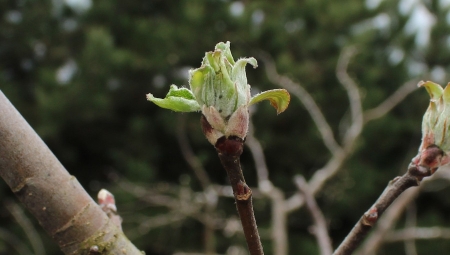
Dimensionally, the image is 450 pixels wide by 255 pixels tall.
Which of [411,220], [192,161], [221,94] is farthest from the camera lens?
[411,220]

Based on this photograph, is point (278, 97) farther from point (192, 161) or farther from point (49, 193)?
point (192, 161)

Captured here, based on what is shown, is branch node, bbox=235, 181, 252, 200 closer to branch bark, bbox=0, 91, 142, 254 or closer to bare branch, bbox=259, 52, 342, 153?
branch bark, bbox=0, 91, 142, 254

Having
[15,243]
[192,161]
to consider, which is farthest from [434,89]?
[15,243]

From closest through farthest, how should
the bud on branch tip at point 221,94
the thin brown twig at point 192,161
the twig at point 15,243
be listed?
the bud on branch tip at point 221,94 → the thin brown twig at point 192,161 → the twig at point 15,243

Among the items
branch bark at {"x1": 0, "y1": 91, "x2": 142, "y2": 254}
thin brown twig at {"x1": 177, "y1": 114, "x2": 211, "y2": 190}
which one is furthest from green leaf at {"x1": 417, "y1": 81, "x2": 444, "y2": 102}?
thin brown twig at {"x1": 177, "y1": 114, "x2": 211, "y2": 190}

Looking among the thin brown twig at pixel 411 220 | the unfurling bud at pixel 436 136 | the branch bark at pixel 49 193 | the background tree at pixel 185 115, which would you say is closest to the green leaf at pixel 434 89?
the unfurling bud at pixel 436 136

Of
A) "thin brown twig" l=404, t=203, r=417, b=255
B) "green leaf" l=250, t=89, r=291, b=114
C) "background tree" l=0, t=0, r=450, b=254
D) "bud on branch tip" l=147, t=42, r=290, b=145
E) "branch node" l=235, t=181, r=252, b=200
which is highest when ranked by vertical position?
"background tree" l=0, t=0, r=450, b=254

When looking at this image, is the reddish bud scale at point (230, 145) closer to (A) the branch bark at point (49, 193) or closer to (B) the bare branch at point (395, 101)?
(A) the branch bark at point (49, 193)
